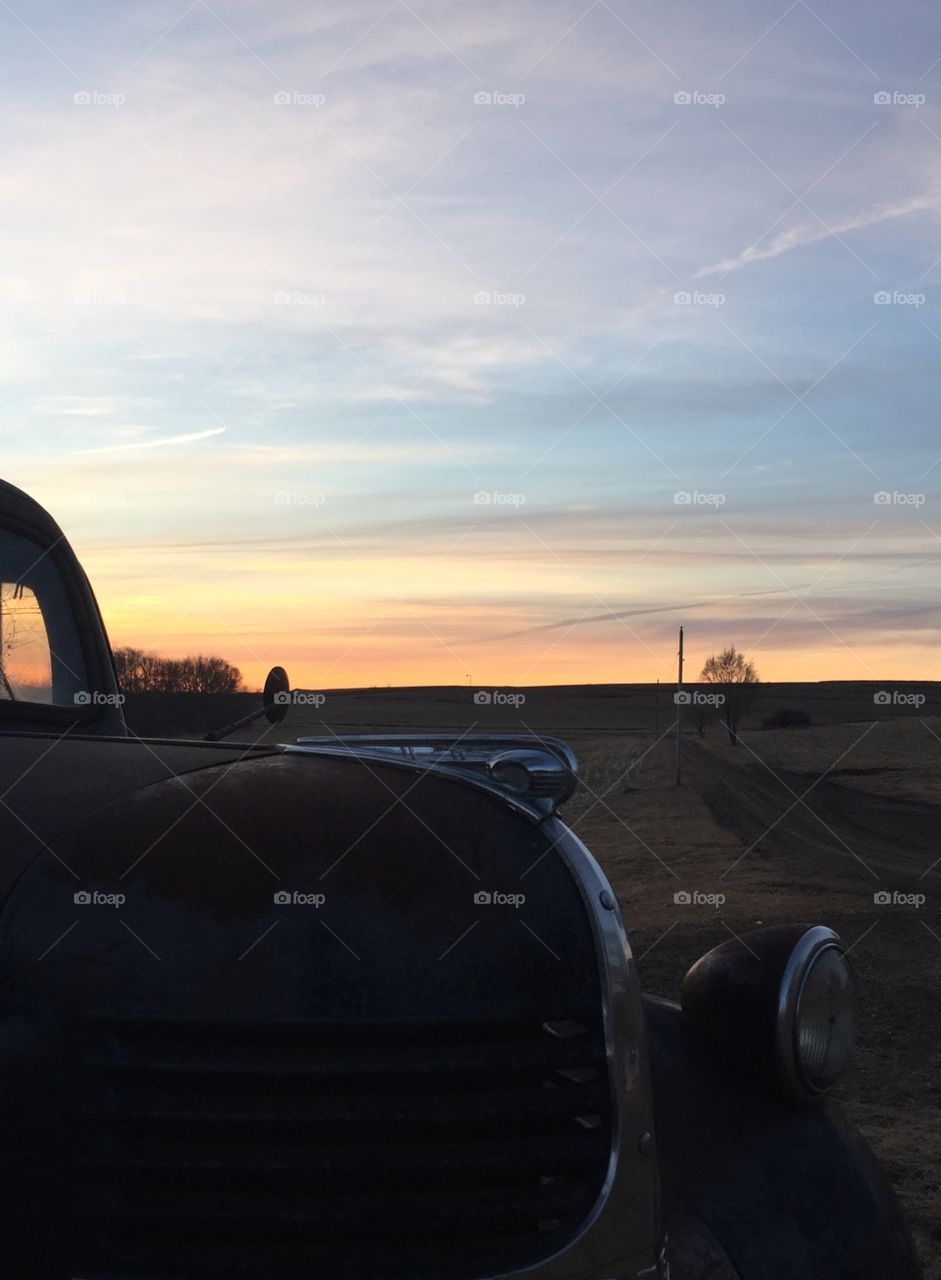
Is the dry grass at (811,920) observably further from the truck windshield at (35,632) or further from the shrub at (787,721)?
the shrub at (787,721)

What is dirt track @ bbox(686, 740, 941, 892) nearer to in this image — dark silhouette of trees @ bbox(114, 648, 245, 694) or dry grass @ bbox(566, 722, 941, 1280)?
dry grass @ bbox(566, 722, 941, 1280)

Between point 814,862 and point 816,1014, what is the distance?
1324 centimetres

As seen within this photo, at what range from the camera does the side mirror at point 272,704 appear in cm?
323

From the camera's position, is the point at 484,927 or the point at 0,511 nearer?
the point at 484,927

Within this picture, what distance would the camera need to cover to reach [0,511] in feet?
12.5

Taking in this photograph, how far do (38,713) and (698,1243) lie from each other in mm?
2116

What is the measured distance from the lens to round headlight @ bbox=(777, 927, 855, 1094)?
9.02ft

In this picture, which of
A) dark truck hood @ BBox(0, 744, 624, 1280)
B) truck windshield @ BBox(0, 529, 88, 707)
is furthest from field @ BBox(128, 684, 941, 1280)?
dark truck hood @ BBox(0, 744, 624, 1280)

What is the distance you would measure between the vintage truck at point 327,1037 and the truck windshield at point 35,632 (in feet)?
3.50

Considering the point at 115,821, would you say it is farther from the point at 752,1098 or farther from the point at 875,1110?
the point at 875,1110

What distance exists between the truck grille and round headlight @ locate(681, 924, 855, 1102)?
35.5 inches

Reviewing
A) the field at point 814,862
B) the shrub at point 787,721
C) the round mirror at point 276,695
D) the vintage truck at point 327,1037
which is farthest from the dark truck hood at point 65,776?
the shrub at point 787,721

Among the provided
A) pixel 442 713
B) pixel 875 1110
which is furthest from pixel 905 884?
pixel 442 713

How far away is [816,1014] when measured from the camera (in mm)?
2805
